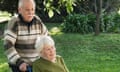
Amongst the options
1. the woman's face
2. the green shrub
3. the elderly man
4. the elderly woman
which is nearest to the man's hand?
the elderly man

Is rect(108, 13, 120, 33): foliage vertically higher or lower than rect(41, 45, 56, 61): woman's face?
lower

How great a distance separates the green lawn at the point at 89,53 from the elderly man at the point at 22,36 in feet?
16.2

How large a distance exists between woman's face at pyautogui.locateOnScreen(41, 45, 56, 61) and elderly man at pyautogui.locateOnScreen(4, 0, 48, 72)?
16.2 inches

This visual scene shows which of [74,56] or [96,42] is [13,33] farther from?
[96,42]

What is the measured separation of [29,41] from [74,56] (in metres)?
6.53

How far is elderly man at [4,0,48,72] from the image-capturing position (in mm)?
3838

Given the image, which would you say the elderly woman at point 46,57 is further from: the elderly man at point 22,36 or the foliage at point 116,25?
the foliage at point 116,25

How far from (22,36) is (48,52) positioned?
60 centimetres

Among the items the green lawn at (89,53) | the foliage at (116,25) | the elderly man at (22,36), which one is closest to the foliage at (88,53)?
the green lawn at (89,53)

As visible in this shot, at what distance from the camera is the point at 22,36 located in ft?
12.9

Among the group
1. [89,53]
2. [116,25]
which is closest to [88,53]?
[89,53]

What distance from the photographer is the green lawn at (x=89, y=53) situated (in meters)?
9.10

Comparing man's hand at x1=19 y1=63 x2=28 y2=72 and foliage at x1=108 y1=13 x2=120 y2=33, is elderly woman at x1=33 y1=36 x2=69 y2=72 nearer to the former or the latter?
man's hand at x1=19 y1=63 x2=28 y2=72

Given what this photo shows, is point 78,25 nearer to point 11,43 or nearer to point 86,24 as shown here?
point 86,24
